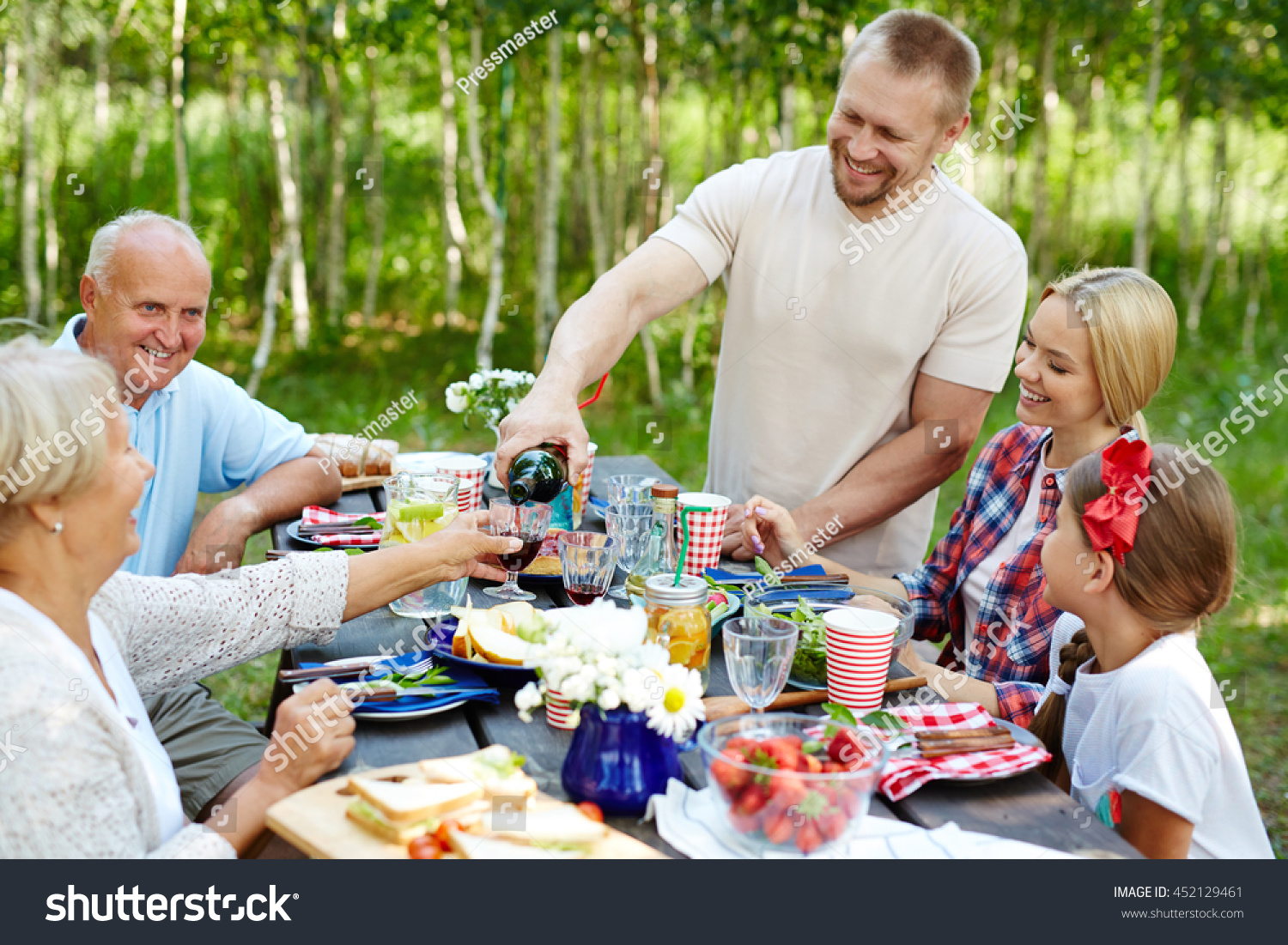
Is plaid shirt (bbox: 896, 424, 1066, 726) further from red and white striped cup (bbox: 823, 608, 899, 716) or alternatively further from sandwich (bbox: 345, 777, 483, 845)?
sandwich (bbox: 345, 777, 483, 845)

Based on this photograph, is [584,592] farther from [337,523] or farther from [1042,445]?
[1042,445]

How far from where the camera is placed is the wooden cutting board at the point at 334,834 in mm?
1293

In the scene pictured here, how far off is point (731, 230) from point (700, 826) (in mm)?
1984

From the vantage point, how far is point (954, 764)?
5.23 feet

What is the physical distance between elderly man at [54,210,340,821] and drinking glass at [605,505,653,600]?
33.9 inches

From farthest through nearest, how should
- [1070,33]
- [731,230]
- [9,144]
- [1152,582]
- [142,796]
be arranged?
[1070,33] → [9,144] → [731,230] → [1152,582] → [142,796]

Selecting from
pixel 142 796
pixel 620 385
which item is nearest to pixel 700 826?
pixel 142 796

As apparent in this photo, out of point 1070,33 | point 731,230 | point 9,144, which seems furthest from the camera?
point 1070,33

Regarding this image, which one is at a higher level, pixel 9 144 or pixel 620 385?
pixel 9 144

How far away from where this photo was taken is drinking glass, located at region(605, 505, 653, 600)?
2.24m

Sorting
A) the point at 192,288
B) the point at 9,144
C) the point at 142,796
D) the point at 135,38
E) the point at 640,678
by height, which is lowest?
the point at 142,796

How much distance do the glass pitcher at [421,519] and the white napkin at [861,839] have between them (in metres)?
0.82

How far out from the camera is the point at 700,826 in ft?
4.61
